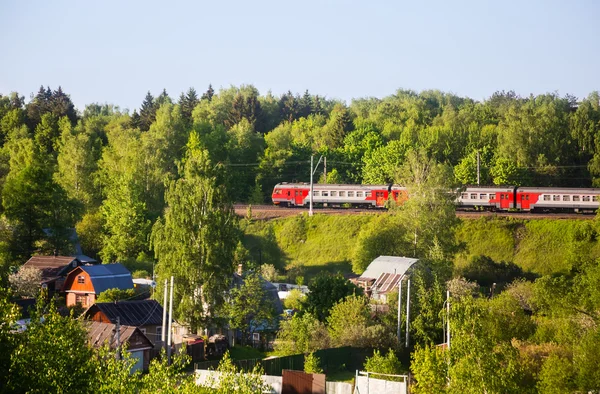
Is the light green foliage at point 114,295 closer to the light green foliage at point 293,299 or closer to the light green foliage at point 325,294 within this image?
the light green foliage at point 293,299

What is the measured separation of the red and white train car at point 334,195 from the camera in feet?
220

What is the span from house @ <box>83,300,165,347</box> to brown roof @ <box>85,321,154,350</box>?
216 centimetres

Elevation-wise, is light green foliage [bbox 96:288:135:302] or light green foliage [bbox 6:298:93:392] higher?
light green foliage [bbox 6:298:93:392]

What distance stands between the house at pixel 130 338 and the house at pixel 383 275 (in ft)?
54.6

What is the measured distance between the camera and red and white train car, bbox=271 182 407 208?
66938mm

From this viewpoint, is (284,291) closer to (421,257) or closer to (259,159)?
(421,257)

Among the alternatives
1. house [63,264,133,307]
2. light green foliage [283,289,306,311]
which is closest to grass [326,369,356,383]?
light green foliage [283,289,306,311]

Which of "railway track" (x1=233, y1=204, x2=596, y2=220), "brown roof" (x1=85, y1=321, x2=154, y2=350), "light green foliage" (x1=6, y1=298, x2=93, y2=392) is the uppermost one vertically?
"railway track" (x1=233, y1=204, x2=596, y2=220)

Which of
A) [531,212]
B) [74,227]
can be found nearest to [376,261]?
[531,212]

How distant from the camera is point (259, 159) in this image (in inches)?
3201

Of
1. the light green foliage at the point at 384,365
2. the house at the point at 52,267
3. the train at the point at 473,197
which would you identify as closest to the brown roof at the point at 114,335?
the light green foliage at the point at 384,365

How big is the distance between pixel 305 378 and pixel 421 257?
85.9ft

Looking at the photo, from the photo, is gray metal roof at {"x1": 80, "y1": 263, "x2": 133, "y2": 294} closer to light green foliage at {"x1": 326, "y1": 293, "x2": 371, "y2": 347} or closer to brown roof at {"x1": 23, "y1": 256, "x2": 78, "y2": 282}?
brown roof at {"x1": 23, "y1": 256, "x2": 78, "y2": 282}

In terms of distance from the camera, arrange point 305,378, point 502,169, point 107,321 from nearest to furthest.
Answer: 1. point 305,378
2. point 107,321
3. point 502,169
